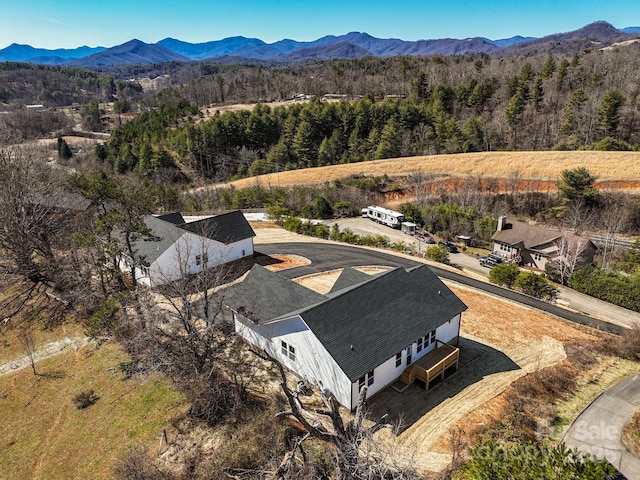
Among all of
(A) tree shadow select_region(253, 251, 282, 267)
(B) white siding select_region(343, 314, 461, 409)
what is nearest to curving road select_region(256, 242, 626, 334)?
(A) tree shadow select_region(253, 251, 282, 267)

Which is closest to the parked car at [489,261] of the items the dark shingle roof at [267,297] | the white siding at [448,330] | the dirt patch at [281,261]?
the dirt patch at [281,261]

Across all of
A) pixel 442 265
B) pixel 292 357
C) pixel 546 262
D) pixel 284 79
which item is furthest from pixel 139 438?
pixel 284 79

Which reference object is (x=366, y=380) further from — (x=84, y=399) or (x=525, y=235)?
(x=525, y=235)

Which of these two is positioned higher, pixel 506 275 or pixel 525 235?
pixel 506 275

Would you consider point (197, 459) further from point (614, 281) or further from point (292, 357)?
point (614, 281)

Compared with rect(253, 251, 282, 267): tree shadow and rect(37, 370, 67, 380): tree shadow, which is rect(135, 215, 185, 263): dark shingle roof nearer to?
rect(253, 251, 282, 267): tree shadow

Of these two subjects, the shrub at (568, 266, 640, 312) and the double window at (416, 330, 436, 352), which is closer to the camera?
the double window at (416, 330, 436, 352)

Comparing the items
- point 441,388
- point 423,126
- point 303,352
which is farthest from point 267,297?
point 423,126
